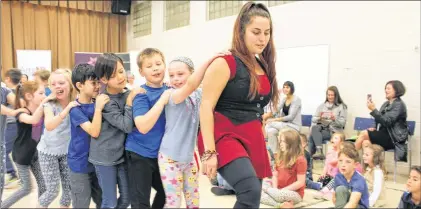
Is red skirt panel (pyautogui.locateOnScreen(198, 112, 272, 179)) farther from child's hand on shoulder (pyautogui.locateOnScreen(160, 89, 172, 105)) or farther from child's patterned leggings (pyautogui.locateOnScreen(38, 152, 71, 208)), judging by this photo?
child's patterned leggings (pyautogui.locateOnScreen(38, 152, 71, 208))

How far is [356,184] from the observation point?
5.53ft

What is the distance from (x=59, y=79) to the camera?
1369mm

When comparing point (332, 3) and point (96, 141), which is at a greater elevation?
point (332, 3)

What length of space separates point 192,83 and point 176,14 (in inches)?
326

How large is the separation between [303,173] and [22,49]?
29.4ft

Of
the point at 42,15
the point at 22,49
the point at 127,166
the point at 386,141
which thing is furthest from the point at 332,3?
the point at 22,49

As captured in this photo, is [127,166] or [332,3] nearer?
[127,166]

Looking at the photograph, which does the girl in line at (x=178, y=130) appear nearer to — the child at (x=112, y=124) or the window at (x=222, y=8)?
the child at (x=112, y=124)

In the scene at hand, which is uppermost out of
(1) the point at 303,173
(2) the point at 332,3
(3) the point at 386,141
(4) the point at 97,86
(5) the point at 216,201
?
(2) the point at 332,3

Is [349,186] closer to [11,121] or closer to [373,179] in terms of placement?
[373,179]

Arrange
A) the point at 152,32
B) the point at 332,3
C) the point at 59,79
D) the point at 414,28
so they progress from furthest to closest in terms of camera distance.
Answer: the point at 152,32, the point at 332,3, the point at 414,28, the point at 59,79

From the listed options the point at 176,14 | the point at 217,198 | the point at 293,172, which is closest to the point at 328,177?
the point at 293,172

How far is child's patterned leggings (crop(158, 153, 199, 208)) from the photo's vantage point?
65.4 inches

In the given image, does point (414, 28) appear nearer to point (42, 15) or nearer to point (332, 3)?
point (332, 3)
